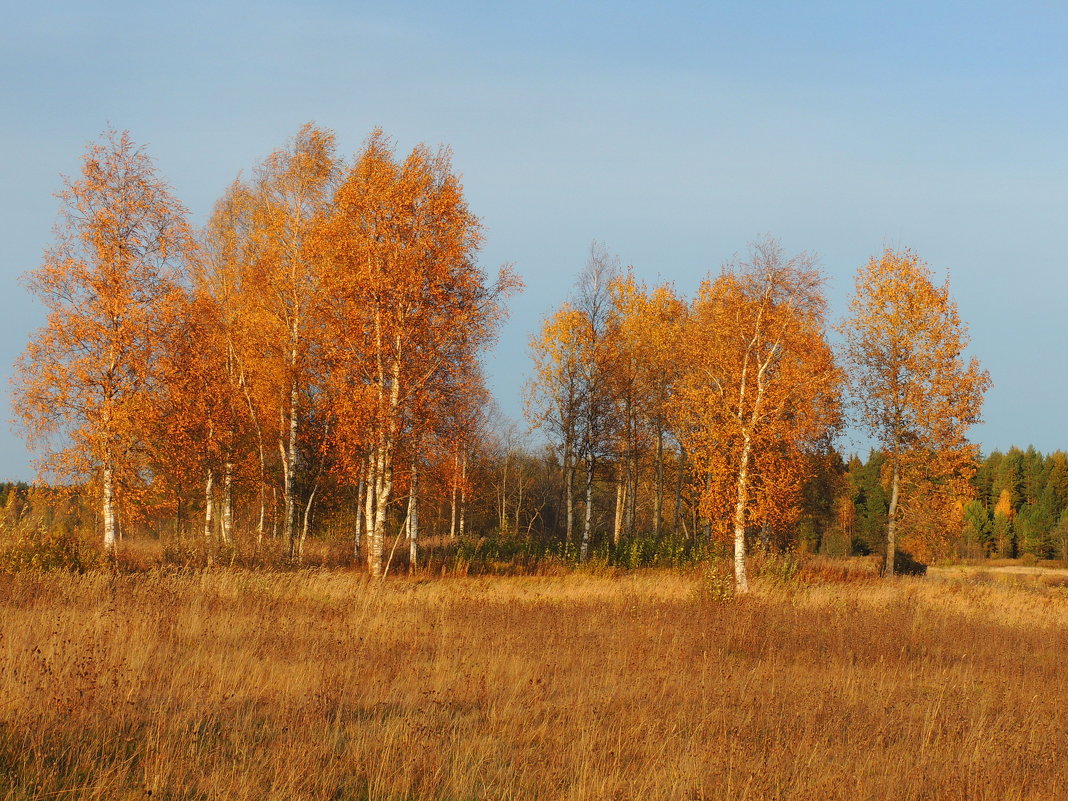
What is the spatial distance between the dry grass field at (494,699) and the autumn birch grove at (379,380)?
6.19 metres

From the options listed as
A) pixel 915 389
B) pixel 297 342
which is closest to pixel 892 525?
pixel 915 389

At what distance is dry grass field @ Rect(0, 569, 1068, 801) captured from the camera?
608cm

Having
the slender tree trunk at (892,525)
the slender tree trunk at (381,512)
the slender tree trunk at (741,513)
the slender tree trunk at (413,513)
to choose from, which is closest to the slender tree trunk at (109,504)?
the slender tree trunk at (381,512)

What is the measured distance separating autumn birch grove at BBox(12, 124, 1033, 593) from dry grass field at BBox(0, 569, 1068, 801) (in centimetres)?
619

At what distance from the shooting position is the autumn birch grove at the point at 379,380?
20641 mm

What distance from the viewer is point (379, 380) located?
68.5ft

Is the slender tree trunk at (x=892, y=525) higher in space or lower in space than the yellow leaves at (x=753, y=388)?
lower

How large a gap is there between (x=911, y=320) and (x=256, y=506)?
2671 centimetres

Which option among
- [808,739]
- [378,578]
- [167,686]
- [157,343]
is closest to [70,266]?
[157,343]

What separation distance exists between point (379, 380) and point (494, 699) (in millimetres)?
13276

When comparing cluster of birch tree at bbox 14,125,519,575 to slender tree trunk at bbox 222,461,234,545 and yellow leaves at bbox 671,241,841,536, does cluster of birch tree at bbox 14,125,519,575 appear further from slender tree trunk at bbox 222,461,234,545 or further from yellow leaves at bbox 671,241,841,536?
yellow leaves at bbox 671,241,841,536

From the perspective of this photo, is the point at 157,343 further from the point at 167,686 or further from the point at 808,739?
the point at 808,739

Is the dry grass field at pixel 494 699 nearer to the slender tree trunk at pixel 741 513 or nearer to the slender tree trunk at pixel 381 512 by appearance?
the slender tree trunk at pixel 381 512

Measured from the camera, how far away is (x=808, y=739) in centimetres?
769
